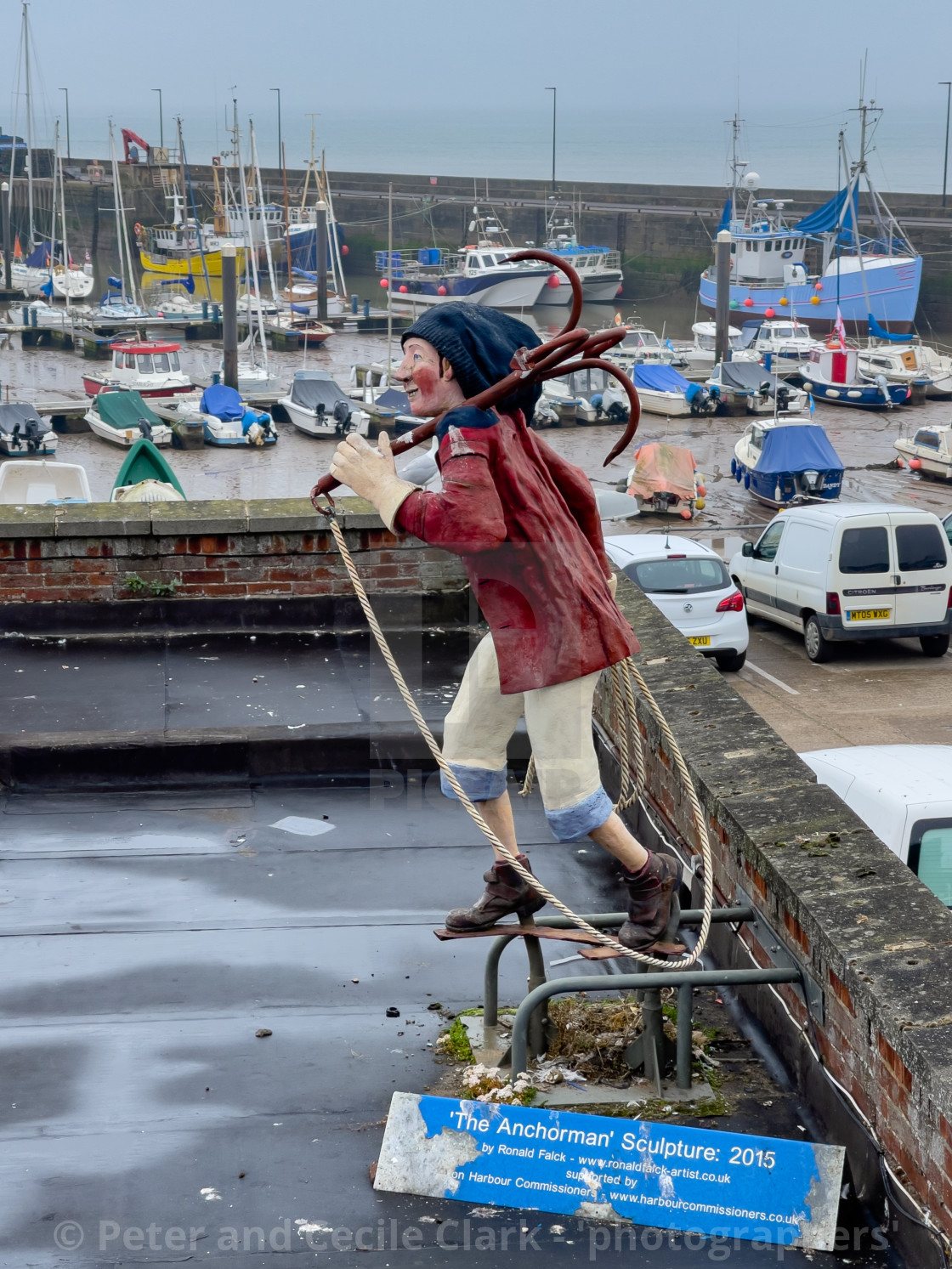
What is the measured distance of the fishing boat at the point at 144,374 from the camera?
1855 inches

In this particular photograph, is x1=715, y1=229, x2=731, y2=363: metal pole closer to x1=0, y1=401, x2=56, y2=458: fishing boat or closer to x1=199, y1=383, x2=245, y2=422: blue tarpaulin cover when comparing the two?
x1=199, y1=383, x2=245, y2=422: blue tarpaulin cover

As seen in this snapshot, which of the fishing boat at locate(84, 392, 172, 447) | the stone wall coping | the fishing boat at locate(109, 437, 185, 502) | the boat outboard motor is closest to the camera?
the stone wall coping

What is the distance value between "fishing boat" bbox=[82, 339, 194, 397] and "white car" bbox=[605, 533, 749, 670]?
32.3 metres

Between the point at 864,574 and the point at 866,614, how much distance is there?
24.4 inches

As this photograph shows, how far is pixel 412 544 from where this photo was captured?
833 centimetres

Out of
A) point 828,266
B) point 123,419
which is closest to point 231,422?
point 123,419

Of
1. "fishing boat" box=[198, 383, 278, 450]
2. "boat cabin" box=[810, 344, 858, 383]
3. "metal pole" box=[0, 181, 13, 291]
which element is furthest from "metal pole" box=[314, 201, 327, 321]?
"boat cabin" box=[810, 344, 858, 383]

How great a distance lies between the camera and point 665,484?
31.6 metres

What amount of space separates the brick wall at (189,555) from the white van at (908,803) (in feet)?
8.33

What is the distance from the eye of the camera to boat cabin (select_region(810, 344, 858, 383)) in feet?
159

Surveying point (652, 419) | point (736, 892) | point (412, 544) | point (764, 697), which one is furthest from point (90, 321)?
point (736, 892)

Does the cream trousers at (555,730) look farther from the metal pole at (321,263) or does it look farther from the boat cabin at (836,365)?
the metal pole at (321,263)

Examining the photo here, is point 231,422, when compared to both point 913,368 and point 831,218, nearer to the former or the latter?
point 913,368

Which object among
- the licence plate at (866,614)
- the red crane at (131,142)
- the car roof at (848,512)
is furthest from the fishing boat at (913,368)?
A: the red crane at (131,142)
